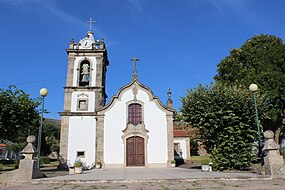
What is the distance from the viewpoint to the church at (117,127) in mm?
20125

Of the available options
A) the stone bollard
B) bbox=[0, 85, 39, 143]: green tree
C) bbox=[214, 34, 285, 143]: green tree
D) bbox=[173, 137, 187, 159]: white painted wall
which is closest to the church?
bbox=[0, 85, 39, 143]: green tree

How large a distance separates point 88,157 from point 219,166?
11.5 metres

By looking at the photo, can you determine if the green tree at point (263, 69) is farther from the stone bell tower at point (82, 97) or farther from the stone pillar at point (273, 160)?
the stone bell tower at point (82, 97)

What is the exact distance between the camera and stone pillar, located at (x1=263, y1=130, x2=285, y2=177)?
1000 centimetres

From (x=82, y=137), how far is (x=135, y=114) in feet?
17.1

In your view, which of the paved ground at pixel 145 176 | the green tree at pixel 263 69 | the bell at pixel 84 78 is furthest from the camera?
the bell at pixel 84 78

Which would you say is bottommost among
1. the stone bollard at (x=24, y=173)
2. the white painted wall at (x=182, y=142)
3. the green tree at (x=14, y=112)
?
the stone bollard at (x=24, y=173)

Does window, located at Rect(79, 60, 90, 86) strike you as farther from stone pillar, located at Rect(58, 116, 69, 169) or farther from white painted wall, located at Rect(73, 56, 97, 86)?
stone pillar, located at Rect(58, 116, 69, 169)

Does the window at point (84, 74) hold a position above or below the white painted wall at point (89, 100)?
above

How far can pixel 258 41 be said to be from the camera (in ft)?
80.8

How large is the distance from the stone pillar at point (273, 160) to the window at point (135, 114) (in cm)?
1174

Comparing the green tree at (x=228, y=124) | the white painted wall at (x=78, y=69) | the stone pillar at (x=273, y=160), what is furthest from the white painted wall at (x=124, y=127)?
the stone pillar at (x=273, y=160)

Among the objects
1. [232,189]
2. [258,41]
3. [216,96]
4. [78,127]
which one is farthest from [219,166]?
[258,41]

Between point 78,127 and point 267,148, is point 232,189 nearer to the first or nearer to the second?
point 267,148
